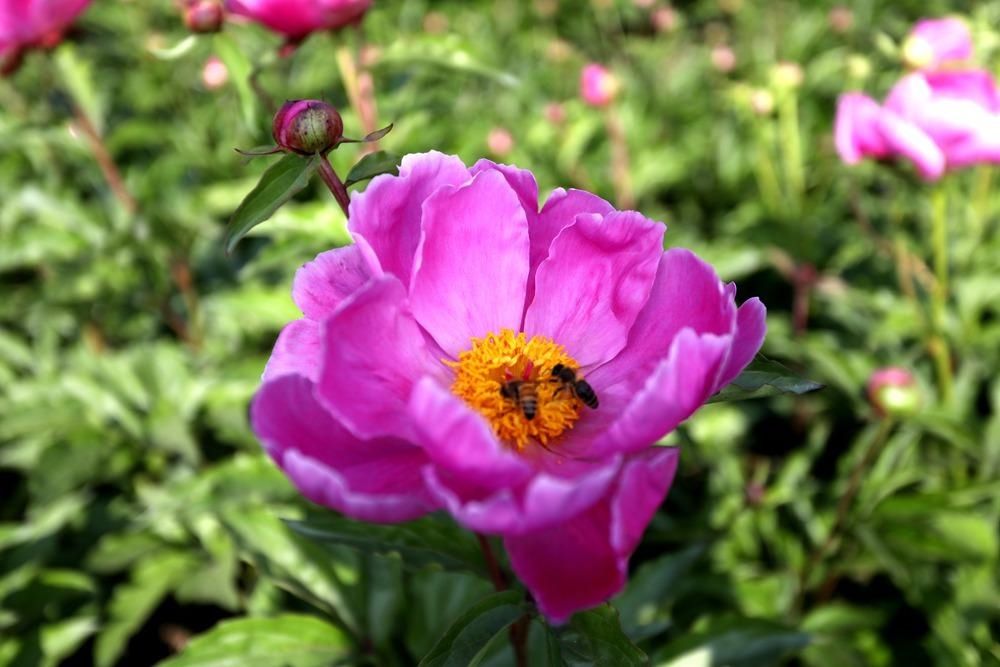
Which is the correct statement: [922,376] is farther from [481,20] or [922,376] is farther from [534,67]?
[481,20]

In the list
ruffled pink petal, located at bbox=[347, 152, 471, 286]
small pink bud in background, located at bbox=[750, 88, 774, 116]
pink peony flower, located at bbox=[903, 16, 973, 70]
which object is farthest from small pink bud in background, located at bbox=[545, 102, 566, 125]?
ruffled pink petal, located at bbox=[347, 152, 471, 286]

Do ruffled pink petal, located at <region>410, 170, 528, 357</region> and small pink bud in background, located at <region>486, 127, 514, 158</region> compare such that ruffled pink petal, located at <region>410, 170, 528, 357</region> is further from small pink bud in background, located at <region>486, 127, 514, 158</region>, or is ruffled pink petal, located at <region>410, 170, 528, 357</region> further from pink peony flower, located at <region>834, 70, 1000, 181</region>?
small pink bud in background, located at <region>486, 127, 514, 158</region>

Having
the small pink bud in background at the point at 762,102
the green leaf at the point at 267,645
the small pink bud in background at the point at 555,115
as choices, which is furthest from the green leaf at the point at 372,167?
the small pink bud in background at the point at 555,115

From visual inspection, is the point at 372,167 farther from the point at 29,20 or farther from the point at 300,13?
the point at 29,20

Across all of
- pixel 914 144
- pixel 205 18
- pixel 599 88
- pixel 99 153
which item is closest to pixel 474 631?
pixel 205 18

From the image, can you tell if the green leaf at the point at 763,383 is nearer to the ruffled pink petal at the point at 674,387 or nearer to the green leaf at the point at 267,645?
the ruffled pink petal at the point at 674,387

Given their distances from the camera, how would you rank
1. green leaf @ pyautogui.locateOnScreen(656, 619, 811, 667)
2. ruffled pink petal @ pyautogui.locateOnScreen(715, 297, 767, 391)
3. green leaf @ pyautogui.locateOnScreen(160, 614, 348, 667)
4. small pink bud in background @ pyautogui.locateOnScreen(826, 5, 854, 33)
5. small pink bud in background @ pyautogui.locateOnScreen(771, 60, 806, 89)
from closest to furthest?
ruffled pink petal @ pyautogui.locateOnScreen(715, 297, 767, 391) < green leaf @ pyautogui.locateOnScreen(160, 614, 348, 667) < green leaf @ pyautogui.locateOnScreen(656, 619, 811, 667) < small pink bud in background @ pyautogui.locateOnScreen(771, 60, 806, 89) < small pink bud in background @ pyautogui.locateOnScreen(826, 5, 854, 33)
